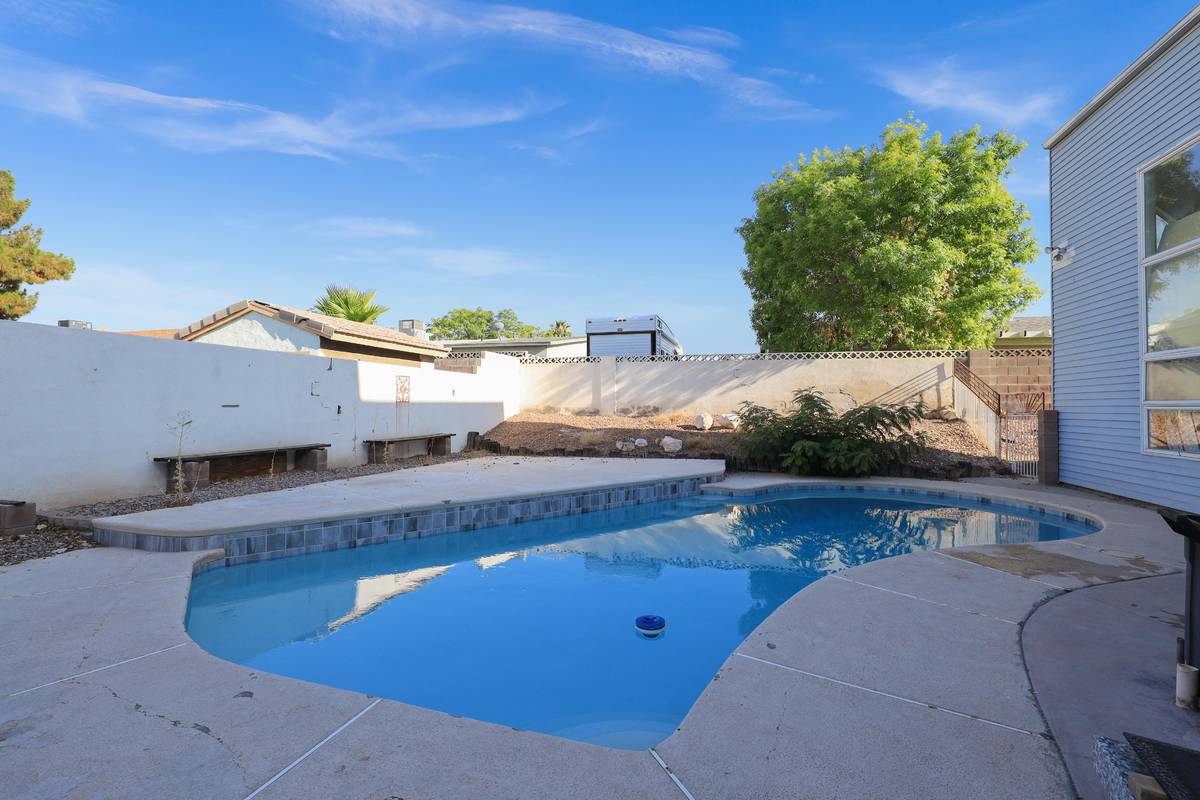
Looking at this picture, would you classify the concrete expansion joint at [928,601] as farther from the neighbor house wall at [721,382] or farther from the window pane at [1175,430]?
the neighbor house wall at [721,382]

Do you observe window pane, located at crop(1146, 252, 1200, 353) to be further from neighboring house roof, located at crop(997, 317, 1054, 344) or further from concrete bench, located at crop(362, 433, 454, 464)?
neighboring house roof, located at crop(997, 317, 1054, 344)

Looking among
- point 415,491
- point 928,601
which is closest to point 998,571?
point 928,601

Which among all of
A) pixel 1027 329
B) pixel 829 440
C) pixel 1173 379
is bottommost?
pixel 829 440

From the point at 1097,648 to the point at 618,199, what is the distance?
15.4m

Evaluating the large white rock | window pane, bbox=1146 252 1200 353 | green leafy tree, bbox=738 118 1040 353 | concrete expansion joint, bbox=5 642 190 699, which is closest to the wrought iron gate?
green leafy tree, bbox=738 118 1040 353

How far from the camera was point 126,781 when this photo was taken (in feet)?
5.46

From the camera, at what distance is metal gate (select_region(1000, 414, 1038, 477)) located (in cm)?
919

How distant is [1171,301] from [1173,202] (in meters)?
1.02

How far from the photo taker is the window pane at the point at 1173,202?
18.0 ft

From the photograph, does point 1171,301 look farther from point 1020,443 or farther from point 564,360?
point 564,360

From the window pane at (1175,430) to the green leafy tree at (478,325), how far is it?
3947 centimetres

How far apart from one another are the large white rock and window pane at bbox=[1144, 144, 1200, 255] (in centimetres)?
721

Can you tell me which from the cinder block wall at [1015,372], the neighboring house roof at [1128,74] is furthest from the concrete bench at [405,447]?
the cinder block wall at [1015,372]

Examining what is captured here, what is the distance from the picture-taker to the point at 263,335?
11.8m
